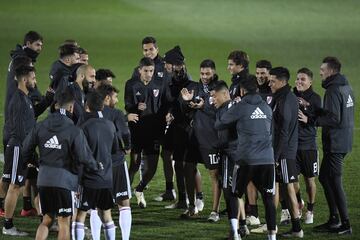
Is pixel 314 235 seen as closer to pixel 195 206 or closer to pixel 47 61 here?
pixel 195 206

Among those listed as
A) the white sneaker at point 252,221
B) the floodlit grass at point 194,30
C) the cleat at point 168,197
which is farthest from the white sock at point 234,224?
the floodlit grass at point 194,30

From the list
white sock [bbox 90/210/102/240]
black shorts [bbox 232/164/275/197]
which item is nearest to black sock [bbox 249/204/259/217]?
black shorts [bbox 232/164/275/197]

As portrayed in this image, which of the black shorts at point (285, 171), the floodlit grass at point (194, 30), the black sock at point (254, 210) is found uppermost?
the floodlit grass at point (194, 30)

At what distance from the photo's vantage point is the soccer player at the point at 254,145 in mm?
11367

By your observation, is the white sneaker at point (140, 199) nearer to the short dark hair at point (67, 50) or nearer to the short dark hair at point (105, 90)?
the short dark hair at point (67, 50)

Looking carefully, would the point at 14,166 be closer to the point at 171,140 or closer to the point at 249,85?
the point at 171,140

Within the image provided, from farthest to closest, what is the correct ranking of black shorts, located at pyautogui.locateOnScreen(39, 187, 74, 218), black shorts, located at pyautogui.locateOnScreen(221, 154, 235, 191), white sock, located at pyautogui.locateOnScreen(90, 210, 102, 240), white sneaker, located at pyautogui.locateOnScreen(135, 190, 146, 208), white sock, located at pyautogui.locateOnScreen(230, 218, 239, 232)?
white sneaker, located at pyautogui.locateOnScreen(135, 190, 146, 208)
black shorts, located at pyautogui.locateOnScreen(221, 154, 235, 191)
white sock, located at pyautogui.locateOnScreen(230, 218, 239, 232)
white sock, located at pyautogui.locateOnScreen(90, 210, 102, 240)
black shorts, located at pyautogui.locateOnScreen(39, 187, 74, 218)

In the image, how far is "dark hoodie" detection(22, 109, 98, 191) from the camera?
411 inches

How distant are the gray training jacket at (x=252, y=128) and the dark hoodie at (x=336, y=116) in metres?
1.28

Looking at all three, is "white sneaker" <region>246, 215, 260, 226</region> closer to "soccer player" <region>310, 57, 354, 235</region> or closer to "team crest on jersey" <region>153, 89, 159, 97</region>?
"soccer player" <region>310, 57, 354, 235</region>

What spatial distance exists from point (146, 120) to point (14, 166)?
2.39 m

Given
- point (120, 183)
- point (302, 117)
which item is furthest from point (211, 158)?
point (120, 183)

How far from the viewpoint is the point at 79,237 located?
1093cm

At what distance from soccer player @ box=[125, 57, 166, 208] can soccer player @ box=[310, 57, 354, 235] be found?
2514 mm
